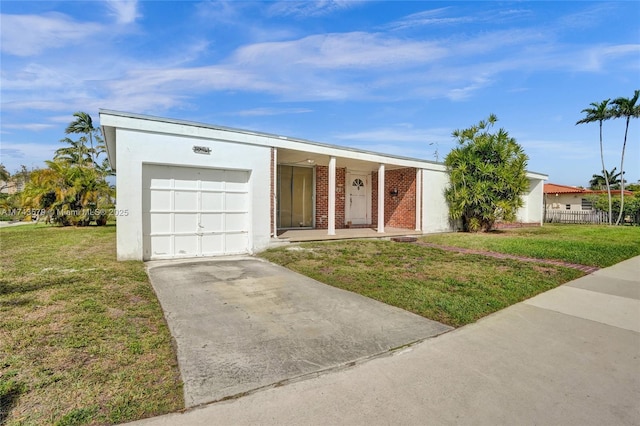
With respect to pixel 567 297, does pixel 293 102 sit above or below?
above

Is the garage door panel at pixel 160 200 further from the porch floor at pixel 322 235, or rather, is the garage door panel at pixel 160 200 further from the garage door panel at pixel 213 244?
the porch floor at pixel 322 235

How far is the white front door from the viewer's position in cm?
1518

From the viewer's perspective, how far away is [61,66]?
9.63 meters

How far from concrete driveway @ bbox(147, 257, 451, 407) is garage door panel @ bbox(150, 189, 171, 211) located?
2.22 metres

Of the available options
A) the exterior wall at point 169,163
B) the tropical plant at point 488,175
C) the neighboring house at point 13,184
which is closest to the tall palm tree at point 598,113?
the tropical plant at point 488,175

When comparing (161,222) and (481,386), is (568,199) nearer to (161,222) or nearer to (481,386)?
(161,222)

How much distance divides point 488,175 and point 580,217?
14.8 meters

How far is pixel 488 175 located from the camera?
1443 centimetres

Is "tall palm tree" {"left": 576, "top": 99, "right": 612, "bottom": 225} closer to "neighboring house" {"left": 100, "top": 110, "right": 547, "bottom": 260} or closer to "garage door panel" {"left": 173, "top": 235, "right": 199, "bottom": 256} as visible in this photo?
"neighboring house" {"left": 100, "top": 110, "right": 547, "bottom": 260}

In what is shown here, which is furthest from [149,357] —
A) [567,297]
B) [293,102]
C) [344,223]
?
[293,102]

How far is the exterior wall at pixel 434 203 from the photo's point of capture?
47.1ft

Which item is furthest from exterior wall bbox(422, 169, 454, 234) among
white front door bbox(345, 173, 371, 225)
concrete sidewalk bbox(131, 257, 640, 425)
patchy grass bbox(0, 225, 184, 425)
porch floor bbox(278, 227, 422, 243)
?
patchy grass bbox(0, 225, 184, 425)

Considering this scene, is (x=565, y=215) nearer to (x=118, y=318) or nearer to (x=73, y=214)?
(x=118, y=318)

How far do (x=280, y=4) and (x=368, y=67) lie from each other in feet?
16.1
